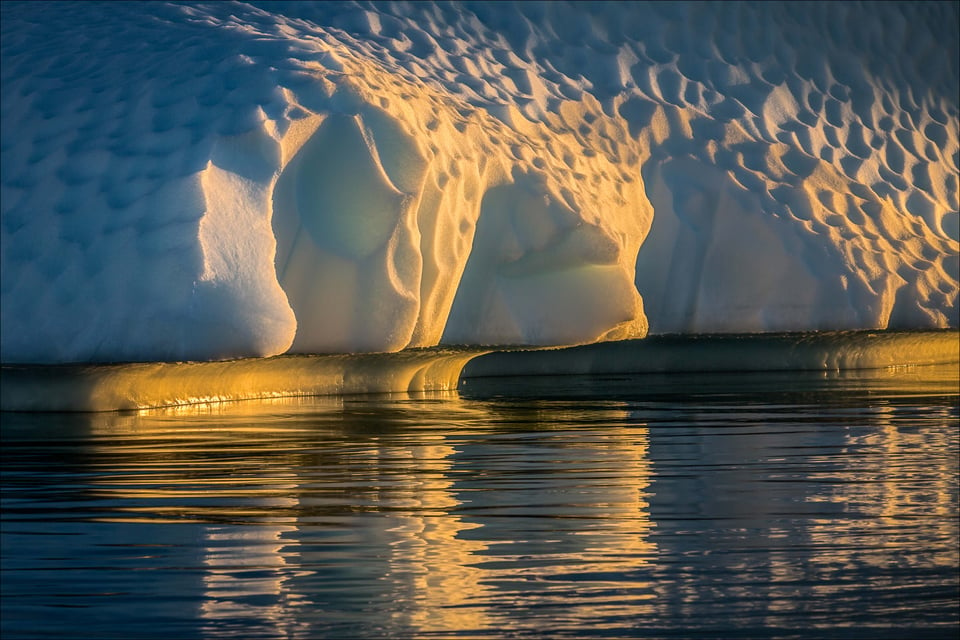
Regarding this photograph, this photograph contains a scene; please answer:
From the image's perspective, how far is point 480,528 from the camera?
4250 mm

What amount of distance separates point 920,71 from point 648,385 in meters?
3.02

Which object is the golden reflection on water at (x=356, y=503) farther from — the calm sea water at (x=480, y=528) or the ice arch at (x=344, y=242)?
the ice arch at (x=344, y=242)

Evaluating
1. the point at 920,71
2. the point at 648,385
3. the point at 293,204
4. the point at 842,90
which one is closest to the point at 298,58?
the point at 293,204

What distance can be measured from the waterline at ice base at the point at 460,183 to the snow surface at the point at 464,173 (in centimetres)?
1

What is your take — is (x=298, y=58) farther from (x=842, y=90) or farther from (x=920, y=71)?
(x=920, y=71)

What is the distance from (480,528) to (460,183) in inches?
174

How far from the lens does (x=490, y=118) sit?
30.7ft

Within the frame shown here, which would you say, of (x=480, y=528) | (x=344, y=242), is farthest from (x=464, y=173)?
(x=480, y=528)

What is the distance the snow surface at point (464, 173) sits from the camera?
7.38 meters

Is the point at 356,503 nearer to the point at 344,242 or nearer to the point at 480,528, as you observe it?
the point at 480,528

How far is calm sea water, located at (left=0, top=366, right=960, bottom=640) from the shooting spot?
3.17m

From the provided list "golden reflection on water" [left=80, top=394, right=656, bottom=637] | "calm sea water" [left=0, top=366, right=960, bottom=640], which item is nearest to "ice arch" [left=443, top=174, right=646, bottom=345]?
"golden reflection on water" [left=80, top=394, right=656, bottom=637]

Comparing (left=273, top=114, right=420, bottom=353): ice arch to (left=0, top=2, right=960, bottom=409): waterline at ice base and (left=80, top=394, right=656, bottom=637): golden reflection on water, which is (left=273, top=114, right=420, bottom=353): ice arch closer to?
(left=0, top=2, right=960, bottom=409): waterline at ice base

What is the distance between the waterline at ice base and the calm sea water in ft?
2.07
